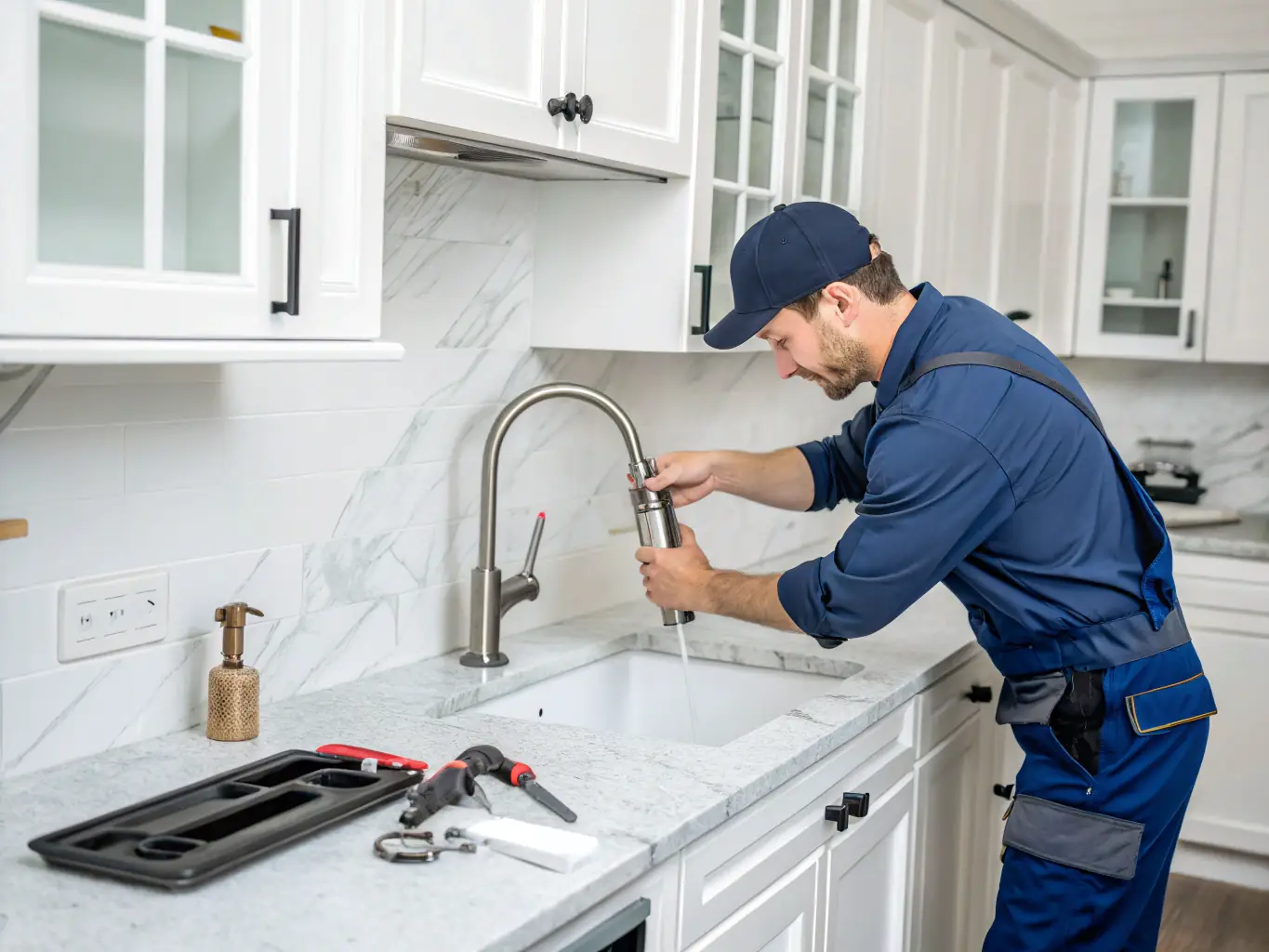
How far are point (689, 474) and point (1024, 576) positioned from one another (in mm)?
639

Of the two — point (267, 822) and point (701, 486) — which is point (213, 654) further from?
point (701, 486)

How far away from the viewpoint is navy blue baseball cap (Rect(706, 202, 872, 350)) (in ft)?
6.38

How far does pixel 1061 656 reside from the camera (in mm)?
2000

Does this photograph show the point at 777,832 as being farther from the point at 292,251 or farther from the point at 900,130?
the point at 900,130

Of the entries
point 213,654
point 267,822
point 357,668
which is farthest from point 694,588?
point 267,822

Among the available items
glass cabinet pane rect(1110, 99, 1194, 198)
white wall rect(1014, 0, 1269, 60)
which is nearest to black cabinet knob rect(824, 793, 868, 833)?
glass cabinet pane rect(1110, 99, 1194, 198)

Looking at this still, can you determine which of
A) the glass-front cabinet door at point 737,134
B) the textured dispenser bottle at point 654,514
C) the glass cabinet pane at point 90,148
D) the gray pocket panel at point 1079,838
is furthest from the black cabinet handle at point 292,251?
the gray pocket panel at point 1079,838

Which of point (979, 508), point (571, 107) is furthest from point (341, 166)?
point (979, 508)

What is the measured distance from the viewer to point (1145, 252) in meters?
4.37

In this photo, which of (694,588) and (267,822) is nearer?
(267,822)

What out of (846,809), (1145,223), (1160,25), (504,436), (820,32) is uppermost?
(1160,25)

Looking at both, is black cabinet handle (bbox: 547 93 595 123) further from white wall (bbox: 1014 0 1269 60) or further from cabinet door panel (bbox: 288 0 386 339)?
white wall (bbox: 1014 0 1269 60)

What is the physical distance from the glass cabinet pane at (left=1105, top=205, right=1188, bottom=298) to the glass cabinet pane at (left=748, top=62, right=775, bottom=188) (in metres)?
2.30

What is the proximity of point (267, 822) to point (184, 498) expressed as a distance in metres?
0.52
